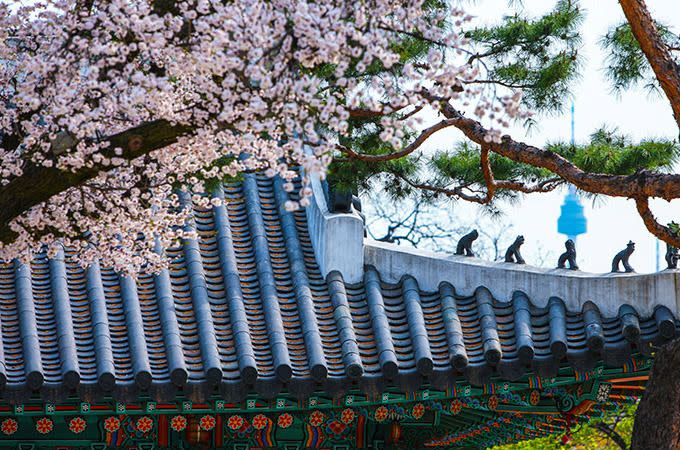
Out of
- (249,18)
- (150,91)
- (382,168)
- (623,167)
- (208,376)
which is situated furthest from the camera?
(382,168)

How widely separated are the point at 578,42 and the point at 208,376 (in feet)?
10.8

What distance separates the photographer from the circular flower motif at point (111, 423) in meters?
8.23

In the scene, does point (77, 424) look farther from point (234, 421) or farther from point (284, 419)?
point (284, 419)

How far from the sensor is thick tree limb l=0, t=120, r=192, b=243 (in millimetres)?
5355

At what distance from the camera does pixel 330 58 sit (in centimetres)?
491

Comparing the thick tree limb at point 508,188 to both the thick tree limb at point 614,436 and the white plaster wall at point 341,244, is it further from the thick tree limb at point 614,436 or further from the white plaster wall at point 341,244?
the thick tree limb at point 614,436

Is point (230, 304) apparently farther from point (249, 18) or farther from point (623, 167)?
point (249, 18)

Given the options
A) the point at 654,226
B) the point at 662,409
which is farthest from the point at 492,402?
the point at 654,226

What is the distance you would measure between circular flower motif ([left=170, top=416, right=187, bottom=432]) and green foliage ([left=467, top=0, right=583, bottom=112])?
310 centimetres

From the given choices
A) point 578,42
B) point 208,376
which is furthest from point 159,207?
point 578,42

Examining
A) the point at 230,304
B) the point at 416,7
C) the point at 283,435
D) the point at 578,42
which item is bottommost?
the point at 283,435

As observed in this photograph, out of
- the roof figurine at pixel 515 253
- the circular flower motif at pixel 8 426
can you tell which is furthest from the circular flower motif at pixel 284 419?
the roof figurine at pixel 515 253

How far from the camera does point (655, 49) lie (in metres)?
6.77

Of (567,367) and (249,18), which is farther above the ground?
(249,18)
